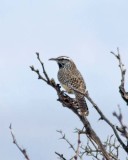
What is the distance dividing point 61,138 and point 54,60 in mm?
10903

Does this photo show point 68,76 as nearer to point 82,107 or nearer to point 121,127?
point 82,107

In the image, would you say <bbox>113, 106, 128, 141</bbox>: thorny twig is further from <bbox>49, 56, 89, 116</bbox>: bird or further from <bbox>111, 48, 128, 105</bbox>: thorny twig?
<bbox>49, 56, 89, 116</bbox>: bird

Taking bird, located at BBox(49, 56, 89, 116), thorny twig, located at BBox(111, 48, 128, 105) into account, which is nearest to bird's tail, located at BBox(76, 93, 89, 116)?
thorny twig, located at BBox(111, 48, 128, 105)

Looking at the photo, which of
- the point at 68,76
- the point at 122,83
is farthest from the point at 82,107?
the point at 68,76

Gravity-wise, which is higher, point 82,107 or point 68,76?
point 68,76

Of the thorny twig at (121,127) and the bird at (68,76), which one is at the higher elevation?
the bird at (68,76)

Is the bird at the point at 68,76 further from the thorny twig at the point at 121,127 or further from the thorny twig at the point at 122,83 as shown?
the thorny twig at the point at 121,127

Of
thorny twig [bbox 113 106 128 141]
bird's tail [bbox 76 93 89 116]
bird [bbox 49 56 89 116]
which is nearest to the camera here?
thorny twig [bbox 113 106 128 141]

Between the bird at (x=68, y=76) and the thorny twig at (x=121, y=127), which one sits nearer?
the thorny twig at (x=121, y=127)

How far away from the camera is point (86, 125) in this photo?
8.58 feet

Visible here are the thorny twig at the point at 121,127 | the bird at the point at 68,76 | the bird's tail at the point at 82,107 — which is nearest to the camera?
the thorny twig at the point at 121,127

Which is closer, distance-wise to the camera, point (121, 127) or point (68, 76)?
point (121, 127)

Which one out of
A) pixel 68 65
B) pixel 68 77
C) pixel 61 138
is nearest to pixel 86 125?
pixel 61 138

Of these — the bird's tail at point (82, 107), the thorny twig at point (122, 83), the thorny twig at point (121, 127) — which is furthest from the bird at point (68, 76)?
the thorny twig at point (121, 127)
